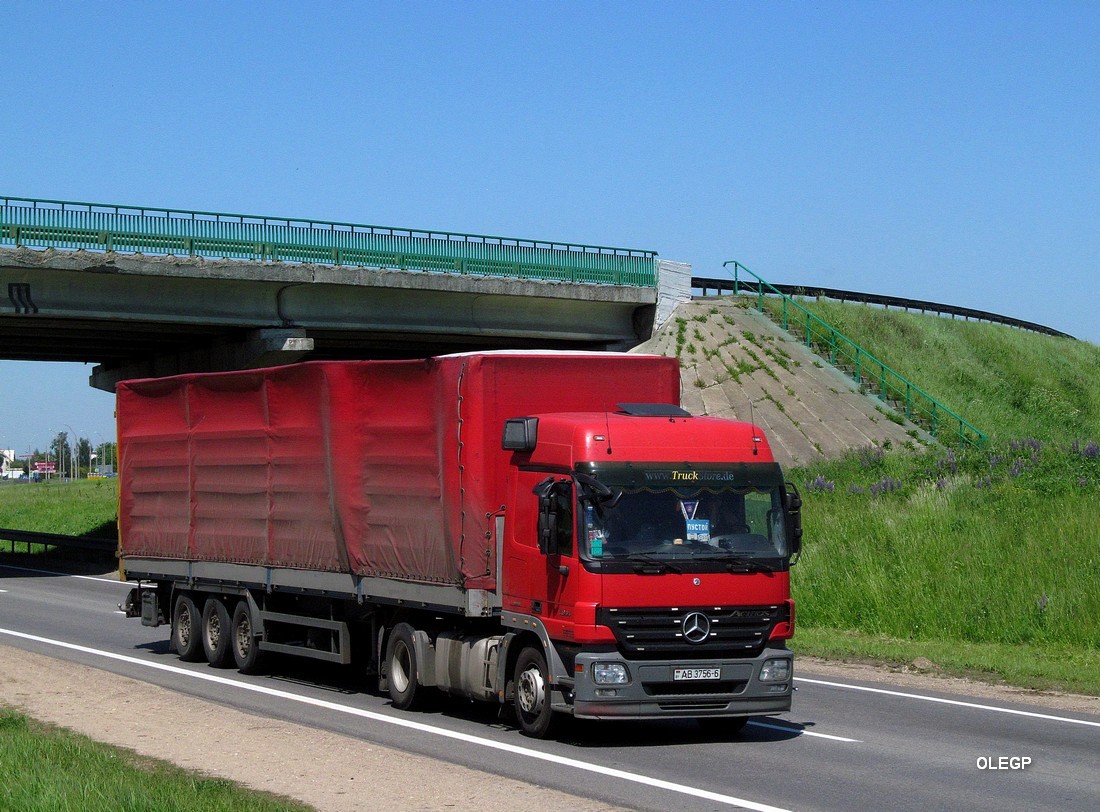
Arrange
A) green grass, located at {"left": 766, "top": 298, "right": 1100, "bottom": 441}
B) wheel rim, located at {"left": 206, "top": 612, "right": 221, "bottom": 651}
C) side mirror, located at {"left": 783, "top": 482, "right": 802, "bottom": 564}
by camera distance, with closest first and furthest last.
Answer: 1. side mirror, located at {"left": 783, "top": 482, "right": 802, "bottom": 564}
2. wheel rim, located at {"left": 206, "top": 612, "right": 221, "bottom": 651}
3. green grass, located at {"left": 766, "top": 298, "right": 1100, "bottom": 441}

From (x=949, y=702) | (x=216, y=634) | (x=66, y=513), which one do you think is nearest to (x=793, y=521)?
(x=949, y=702)

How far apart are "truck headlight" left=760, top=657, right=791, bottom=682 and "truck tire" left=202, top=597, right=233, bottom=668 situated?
8.08 m

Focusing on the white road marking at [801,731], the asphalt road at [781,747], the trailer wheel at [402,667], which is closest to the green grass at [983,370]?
the asphalt road at [781,747]

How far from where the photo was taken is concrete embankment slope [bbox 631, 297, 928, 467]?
1522 inches

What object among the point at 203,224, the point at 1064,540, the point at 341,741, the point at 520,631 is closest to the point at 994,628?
the point at 1064,540

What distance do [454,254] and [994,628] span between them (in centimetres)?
2323

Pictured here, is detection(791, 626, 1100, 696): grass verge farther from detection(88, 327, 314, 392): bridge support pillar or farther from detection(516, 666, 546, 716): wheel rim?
detection(88, 327, 314, 392): bridge support pillar

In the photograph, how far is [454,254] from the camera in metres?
39.3

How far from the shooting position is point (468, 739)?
1203 centimetres

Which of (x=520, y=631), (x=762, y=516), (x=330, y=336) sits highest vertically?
(x=330, y=336)

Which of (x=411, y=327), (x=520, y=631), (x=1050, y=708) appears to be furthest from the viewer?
(x=411, y=327)

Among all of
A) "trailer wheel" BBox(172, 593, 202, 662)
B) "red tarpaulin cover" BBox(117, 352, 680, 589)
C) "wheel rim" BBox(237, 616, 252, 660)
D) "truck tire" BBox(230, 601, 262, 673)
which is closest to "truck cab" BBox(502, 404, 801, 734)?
"red tarpaulin cover" BBox(117, 352, 680, 589)

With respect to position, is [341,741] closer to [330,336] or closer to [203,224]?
[203,224]

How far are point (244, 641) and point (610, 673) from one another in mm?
7266
